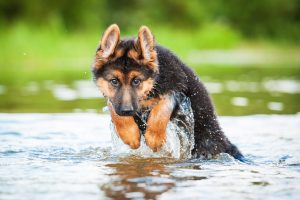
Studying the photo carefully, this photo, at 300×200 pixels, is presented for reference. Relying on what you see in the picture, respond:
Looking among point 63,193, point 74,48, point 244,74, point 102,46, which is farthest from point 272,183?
point 74,48

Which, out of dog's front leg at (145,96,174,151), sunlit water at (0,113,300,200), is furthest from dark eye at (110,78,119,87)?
sunlit water at (0,113,300,200)

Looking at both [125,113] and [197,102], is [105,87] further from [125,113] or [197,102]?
[197,102]

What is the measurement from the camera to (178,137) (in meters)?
7.45

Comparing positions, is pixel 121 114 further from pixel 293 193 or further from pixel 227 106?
pixel 227 106

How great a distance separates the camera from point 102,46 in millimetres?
7145

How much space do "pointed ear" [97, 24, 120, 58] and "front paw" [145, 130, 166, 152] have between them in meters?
0.89

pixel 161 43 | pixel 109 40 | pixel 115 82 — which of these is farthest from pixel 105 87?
pixel 161 43

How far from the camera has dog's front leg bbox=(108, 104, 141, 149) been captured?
7.25 metres

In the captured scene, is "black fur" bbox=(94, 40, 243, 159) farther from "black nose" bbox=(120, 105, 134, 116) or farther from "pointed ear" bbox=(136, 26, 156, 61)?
"black nose" bbox=(120, 105, 134, 116)

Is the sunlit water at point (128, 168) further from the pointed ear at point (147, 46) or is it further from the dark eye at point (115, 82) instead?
the pointed ear at point (147, 46)

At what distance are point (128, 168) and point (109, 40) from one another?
134 centimetres

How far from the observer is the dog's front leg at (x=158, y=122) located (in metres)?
7.13

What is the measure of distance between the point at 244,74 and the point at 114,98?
13423 mm

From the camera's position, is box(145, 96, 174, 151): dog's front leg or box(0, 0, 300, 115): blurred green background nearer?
box(145, 96, 174, 151): dog's front leg
